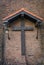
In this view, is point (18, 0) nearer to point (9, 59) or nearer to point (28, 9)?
point (28, 9)

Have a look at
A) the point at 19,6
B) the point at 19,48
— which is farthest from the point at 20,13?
the point at 19,48

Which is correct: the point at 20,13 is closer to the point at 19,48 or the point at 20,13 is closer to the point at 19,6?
the point at 19,6

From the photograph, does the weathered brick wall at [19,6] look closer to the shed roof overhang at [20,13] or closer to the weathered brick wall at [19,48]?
the shed roof overhang at [20,13]

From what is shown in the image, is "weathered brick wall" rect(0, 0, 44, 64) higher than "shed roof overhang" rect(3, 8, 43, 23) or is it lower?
higher

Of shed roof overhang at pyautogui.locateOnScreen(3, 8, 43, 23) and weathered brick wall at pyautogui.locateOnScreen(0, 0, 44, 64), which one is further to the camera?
weathered brick wall at pyautogui.locateOnScreen(0, 0, 44, 64)

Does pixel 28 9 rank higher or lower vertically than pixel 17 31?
higher

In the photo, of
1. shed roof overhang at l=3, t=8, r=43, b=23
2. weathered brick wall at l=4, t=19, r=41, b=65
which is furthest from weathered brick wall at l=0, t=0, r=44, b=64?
weathered brick wall at l=4, t=19, r=41, b=65

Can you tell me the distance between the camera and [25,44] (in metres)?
11.5

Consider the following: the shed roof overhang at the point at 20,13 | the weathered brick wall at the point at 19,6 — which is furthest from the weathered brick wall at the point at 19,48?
the weathered brick wall at the point at 19,6

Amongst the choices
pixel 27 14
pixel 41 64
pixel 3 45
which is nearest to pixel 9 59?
pixel 3 45

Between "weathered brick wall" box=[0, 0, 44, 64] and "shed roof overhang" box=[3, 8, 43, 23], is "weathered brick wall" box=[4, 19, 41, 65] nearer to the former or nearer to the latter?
"shed roof overhang" box=[3, 8, 43, 23]

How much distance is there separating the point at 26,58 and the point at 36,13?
2.09m

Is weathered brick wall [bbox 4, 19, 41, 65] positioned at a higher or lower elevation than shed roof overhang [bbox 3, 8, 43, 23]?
lower

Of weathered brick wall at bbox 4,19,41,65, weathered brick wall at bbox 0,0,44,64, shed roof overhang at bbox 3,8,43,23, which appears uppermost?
weathered brick wall at bbox 0,0,44,64
